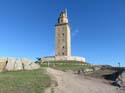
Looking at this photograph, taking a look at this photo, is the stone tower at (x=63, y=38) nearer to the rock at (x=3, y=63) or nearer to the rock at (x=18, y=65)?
the rock at (x=18, y=65)

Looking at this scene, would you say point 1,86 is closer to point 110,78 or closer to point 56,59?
point 110,78

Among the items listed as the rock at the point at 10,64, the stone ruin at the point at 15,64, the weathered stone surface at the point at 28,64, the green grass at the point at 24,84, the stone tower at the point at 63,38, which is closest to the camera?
the green grass at the point at 24,84

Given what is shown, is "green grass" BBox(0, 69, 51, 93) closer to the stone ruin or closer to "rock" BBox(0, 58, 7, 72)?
the stone ruin

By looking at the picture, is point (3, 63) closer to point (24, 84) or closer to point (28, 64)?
point (28, 64)

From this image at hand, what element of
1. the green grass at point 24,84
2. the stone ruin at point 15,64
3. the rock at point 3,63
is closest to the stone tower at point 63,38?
the stone ruin at point 15,64

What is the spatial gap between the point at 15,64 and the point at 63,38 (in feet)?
164

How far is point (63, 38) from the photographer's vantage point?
92438 mm

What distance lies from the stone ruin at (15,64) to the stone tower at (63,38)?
45.7m

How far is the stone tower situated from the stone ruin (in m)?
45.7

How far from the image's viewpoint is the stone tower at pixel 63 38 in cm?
9062

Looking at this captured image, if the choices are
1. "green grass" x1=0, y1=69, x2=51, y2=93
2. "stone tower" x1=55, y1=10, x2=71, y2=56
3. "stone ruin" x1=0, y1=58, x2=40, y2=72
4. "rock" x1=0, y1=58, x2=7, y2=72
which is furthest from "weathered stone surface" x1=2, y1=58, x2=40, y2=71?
"stone tower" x1=55, y1=10, x2=71, y2=56

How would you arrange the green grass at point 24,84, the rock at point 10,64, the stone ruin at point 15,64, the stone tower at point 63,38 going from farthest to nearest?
the stone tower at point 63,38, the stone ruin at point 15,64, the rock at point 10,64, the green grass at point 24,84

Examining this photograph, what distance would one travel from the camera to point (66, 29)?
92875mm

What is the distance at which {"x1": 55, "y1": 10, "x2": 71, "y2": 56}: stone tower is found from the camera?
90625 mm
